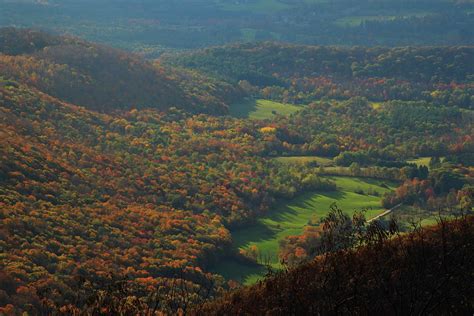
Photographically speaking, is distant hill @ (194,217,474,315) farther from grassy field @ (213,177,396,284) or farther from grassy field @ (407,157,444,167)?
grassy field @ (407,157,444,167)

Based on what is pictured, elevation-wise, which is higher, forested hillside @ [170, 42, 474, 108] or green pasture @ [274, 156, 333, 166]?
forested hillside @ [170, 42, 474, 108]

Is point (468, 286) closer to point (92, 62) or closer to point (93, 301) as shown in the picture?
point (93, 301)

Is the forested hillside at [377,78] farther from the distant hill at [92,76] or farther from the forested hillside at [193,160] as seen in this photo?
the distant hill at [92,76]

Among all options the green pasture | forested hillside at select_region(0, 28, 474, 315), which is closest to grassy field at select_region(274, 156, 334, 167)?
the green pasture

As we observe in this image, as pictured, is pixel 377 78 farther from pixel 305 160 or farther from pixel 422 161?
pixel 305 160

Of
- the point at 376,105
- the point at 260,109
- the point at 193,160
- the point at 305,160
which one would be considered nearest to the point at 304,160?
the point at 305,160

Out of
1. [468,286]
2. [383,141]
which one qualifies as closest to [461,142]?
[383,141]
